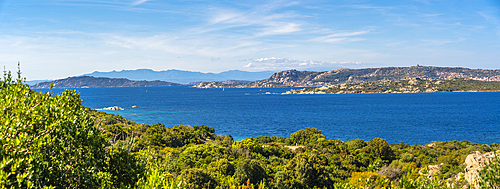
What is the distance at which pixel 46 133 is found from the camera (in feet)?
21.4

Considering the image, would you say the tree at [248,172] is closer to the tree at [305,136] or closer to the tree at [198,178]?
the tree at [198,178]

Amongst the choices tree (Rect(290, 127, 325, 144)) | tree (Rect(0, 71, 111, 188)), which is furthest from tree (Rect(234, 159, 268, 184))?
tree (Rect(290, 127, 325, 144))

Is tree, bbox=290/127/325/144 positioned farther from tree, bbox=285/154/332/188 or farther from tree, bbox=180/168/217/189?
tree, bbox=180/168/217/189

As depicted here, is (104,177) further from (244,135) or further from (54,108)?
(244,135)

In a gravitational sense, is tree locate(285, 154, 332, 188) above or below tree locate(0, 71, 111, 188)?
below

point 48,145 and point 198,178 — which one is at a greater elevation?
point 48,145

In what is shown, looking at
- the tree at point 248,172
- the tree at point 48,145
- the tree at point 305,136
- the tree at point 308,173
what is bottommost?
the tree at point 305,136

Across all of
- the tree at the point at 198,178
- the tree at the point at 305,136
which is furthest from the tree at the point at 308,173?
the tree at the point at 305,136

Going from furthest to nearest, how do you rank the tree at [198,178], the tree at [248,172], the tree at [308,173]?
1. the tree at [308,173]
2. the tree at [248,172]
3. the tree at [198,178]

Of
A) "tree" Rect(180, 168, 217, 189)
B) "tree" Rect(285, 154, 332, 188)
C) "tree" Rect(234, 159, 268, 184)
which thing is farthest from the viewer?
"tree" Rect(285, 154, 332, 188)

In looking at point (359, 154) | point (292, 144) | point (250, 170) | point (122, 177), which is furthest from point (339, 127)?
point (122, 177)

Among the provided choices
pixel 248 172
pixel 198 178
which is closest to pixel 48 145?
pixel 198 178

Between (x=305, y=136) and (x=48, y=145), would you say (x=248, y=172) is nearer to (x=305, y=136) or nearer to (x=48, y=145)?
(x=48, y=145)

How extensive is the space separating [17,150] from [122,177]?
2.66 meters
